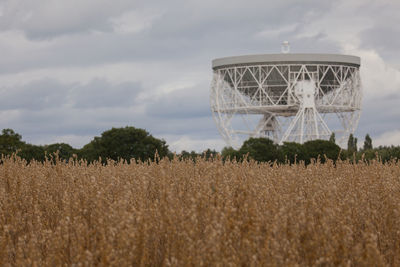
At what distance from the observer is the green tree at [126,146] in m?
41.2

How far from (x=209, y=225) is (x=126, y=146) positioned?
121 feet

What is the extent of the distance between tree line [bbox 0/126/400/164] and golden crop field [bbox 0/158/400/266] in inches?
1065

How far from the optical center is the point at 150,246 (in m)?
5.83

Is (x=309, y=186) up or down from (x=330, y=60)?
down

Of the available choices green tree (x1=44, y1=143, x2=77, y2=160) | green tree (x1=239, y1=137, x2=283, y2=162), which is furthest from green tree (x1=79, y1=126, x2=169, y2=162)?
green tree (x1=239, y1=137, x2=283, y2=162)

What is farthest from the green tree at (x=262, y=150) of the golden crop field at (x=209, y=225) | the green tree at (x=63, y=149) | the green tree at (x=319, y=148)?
the golden crop field at (x=209, y=225)

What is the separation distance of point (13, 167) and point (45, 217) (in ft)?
7.42

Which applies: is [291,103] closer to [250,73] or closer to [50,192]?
[250,73]

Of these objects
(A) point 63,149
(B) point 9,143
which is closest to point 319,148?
(A) point 63,149

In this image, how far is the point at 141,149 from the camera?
135 feet

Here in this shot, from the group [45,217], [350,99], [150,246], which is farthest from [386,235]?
[350,99]

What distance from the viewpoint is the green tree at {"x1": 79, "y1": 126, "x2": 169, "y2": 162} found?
41.2 m

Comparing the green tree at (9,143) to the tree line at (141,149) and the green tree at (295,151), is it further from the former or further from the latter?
the green tree at (295,151)

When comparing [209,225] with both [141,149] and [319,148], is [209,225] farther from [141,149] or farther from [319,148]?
[319,148]
